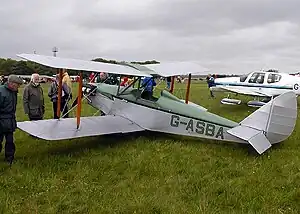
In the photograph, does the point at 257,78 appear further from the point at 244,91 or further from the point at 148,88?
the point at 148,88

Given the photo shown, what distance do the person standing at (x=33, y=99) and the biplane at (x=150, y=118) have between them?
2.36 feet

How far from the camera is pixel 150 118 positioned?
7777 millimetres

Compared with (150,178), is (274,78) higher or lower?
higher

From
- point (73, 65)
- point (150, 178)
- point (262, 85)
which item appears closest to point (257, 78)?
point (262, 85)

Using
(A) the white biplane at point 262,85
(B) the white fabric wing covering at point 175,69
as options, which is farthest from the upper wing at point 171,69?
(A) the white biplane at point 262,85

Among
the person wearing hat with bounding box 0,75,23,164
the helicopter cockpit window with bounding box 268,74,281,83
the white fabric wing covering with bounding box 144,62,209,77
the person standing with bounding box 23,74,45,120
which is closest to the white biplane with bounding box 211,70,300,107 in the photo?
the helicopter cockpit window with bounding box 268,74,281,83

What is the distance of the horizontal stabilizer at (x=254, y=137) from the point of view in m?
6.15

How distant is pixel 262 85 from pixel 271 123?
9.82 metres

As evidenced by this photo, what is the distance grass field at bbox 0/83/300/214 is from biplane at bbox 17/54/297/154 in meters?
0.34

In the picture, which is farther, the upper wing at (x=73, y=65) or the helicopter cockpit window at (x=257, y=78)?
the helicopter cockpit window at (x=257, y=78)

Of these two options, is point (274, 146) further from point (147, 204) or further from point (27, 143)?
point (27, 143)

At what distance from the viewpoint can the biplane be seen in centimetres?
628

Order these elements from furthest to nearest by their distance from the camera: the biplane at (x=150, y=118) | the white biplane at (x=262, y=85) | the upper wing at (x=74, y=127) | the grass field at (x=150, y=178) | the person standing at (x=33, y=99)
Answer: the white biplane at (x=262, y=85) → the person standing at (x=33, y=99) → the biplane at (x=150, y=118) → the upper wing at (x=74, y=127) → the grass field at (x=150, y=178)

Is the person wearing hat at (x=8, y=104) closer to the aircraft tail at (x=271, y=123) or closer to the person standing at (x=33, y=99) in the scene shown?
the person standing at (x=33, y=99)
